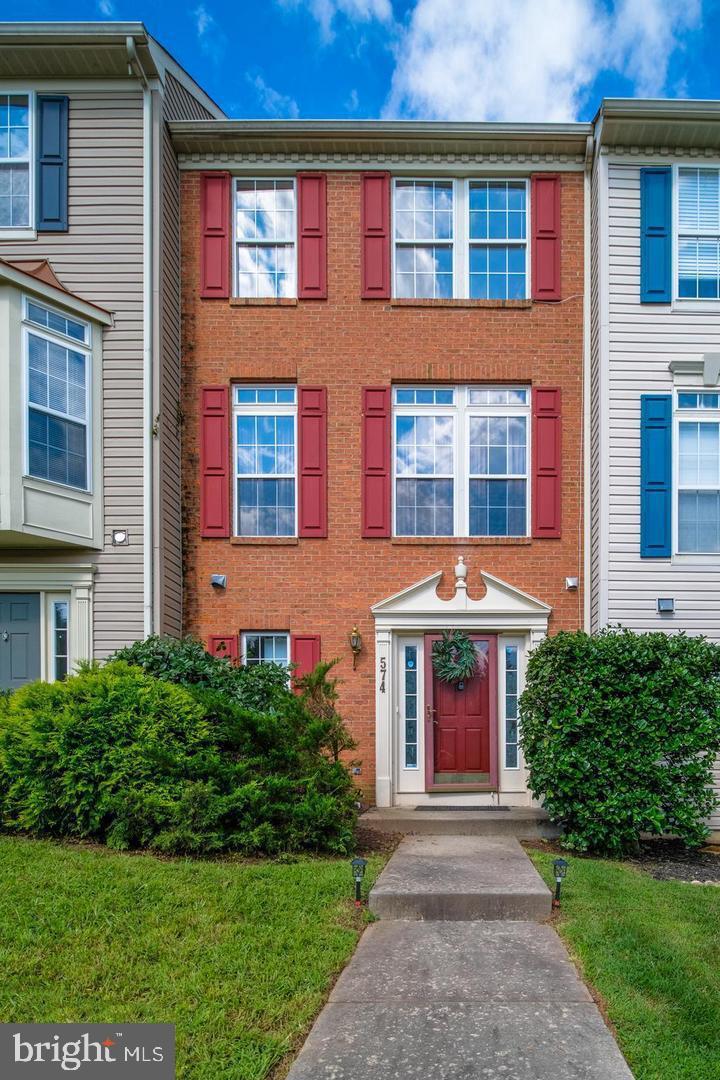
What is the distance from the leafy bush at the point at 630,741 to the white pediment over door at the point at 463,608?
5.50 ft

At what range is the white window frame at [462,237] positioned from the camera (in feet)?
28.8

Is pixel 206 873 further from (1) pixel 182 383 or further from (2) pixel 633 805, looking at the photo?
(1) pixel 182 383

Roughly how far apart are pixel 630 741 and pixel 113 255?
7633 millimetres

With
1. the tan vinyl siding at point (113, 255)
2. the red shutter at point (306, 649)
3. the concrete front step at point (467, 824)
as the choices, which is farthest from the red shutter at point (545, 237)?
the concrete front step at point (467, 824)

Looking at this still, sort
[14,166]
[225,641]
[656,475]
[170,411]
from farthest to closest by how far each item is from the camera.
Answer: [225,641] < [170,411] < [656,475] < [14,166]

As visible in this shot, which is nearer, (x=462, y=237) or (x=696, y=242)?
(x=696, y=242)

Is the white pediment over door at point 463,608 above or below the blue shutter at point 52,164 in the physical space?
below

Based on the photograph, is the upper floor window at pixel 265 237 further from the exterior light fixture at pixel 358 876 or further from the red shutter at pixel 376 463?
the exterior light fixture at pixel 358 876

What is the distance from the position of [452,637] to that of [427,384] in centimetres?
316

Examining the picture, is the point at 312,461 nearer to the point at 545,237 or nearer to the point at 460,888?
the point at 545,237

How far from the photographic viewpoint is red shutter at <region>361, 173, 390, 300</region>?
28.5 ft

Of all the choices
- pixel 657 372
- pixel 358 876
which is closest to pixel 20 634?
pixel 358 876

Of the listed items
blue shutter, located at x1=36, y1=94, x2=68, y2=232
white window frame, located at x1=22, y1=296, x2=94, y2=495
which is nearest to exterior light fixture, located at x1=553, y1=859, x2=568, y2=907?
white window frame, located at x1=22, y1=296, x2=94, y2=495

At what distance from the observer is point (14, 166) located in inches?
320
